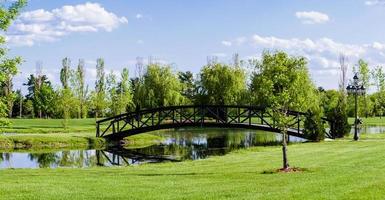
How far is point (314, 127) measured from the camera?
117 ft

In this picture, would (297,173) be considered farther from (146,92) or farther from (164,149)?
(146,92)

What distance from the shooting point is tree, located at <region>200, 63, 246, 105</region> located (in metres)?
70.4

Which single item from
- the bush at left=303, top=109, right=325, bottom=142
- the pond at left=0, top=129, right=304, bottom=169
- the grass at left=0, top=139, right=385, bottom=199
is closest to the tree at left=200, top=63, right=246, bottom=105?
the pond at left=0, top=129, right=304, bottom=169

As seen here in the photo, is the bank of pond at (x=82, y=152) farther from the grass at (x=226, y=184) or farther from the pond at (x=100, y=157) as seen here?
the grass at (x=226, y=184)

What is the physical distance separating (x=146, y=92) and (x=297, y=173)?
55494mm

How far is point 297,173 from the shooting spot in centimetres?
1692

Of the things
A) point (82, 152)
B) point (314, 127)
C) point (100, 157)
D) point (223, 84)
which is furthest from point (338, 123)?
point (223, 84)

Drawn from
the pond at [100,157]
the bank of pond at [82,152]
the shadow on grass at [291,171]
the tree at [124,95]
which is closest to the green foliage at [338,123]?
the bank of pond at [82,152]

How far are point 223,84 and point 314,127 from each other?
117 ft

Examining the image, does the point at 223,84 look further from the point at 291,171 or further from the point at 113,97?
the point at 291,171

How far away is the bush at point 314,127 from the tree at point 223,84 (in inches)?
1331

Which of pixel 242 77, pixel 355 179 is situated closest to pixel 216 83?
pixel 242 77

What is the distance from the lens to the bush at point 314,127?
35.4 m

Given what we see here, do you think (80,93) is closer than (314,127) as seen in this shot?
No
